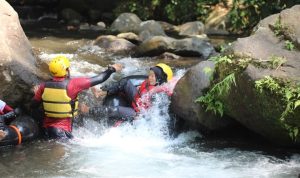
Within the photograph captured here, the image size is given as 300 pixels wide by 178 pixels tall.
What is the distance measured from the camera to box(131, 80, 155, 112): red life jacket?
7.27 m

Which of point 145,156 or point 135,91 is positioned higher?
point 135,91

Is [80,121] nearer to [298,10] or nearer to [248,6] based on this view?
[298,10]

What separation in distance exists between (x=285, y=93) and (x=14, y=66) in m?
3.60

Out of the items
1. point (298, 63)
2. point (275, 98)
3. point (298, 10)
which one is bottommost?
point (275, 98)

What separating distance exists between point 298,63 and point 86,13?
14.5 m

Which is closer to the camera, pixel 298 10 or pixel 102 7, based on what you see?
pixel 298 10

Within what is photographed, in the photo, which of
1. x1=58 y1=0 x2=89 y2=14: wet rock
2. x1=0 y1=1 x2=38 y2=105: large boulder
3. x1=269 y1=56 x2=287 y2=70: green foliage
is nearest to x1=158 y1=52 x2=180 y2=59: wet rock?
x1=0 y1=1 x2=38 y2=105: large boulder

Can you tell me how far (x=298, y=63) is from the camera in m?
5.80

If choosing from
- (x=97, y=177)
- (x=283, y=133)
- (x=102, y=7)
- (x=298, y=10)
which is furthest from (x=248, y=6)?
(x=97, y=177)

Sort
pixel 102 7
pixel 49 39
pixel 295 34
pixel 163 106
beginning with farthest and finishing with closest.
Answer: pixel 102 7 < pixel 49 39 < pixel 163 106 < pixel 295 34

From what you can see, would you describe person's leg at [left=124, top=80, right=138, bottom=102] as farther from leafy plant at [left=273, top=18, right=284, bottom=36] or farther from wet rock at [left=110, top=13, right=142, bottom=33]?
wet rock at [left=110, top=13, right=142, bottom=33]

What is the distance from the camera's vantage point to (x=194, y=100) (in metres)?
6.48

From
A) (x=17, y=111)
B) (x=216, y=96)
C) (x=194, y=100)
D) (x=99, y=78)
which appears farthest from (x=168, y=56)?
(x=17, y=111)

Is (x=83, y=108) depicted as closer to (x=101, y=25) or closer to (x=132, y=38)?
(x=132, y=38)
